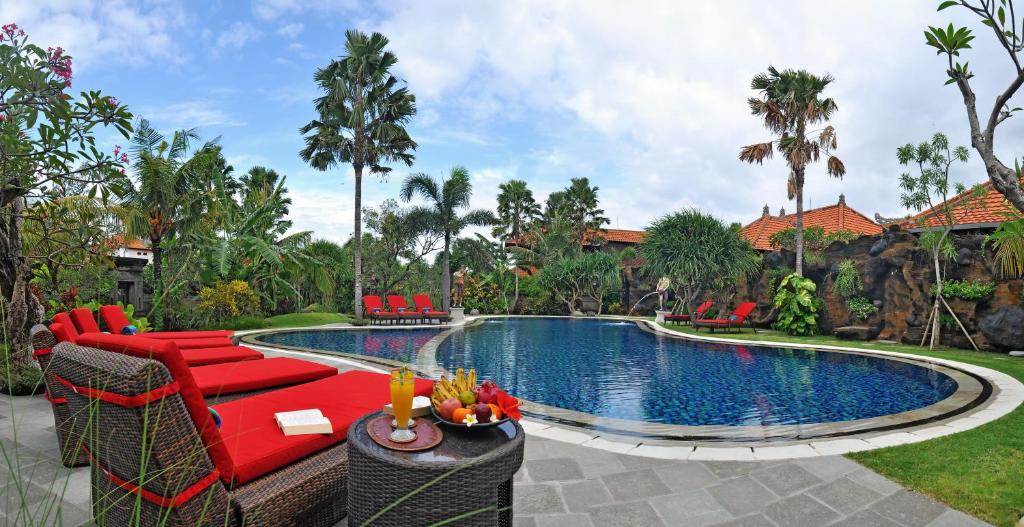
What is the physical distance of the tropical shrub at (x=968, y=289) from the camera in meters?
12.5

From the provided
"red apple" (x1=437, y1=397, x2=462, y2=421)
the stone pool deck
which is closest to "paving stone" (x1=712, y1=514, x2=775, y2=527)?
Answer: the stone pool deck

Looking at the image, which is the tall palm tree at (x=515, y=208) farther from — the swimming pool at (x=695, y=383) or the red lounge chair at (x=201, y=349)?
the red lounge chair at (x=201, y=349)

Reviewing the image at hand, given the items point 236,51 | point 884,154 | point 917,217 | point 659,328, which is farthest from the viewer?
point 659,328

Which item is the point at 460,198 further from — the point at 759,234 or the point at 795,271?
the point at 759,234

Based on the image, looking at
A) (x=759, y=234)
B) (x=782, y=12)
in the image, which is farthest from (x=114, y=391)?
(x=759, y=234)

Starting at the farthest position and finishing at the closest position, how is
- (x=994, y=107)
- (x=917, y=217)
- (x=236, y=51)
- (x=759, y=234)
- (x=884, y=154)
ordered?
(x=759, y=234), (x=917, y=217), (x=884, y=154), (x=236, y=51), (x=994, y=107)

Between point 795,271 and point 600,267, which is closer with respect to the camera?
point 795,271

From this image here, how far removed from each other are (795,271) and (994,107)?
16449mm

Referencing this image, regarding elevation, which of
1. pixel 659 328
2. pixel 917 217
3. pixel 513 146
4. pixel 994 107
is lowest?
pixel 659 328

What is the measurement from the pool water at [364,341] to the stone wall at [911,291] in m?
13.5

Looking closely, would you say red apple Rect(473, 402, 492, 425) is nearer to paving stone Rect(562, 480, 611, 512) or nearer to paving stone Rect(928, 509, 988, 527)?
paving stone Rect(562, 480, 611, 512)

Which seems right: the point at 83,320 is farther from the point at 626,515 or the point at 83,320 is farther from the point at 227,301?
the point at 227,301

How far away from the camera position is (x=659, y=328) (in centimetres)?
1866

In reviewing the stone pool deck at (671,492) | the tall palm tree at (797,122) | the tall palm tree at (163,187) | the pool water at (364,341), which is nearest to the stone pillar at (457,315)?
the pool water at (364,341)
